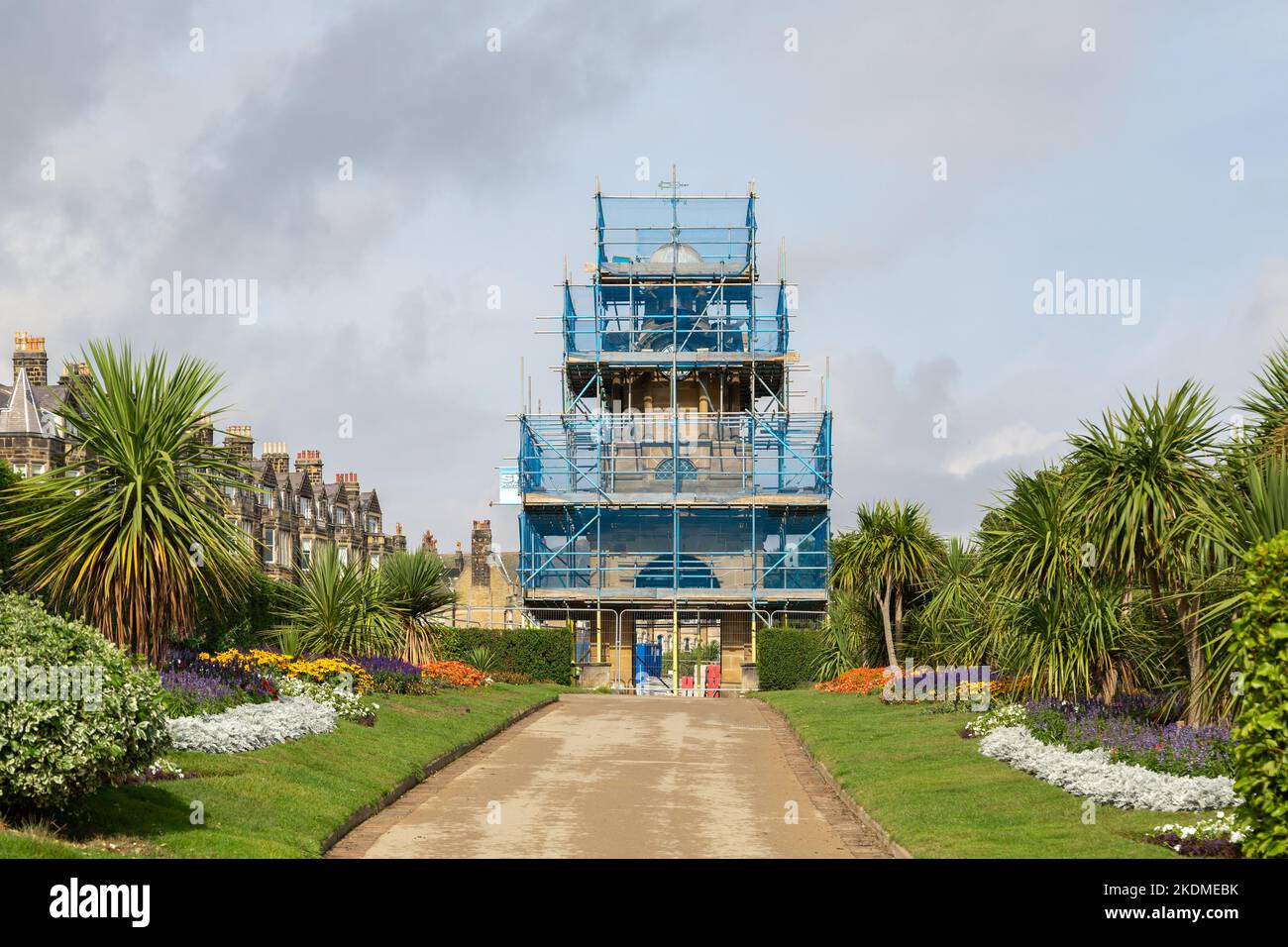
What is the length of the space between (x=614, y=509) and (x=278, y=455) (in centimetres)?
3095

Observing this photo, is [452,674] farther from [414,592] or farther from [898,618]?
[898,618]

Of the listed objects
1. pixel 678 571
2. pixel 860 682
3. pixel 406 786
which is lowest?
pixel 860 682

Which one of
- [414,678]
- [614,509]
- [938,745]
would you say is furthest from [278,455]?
[938,745]

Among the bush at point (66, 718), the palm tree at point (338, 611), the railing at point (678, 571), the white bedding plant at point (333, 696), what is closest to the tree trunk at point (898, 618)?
the palm tree at point (338, 611)

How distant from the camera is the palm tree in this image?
28.3m

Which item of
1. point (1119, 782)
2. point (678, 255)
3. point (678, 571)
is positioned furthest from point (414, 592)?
point (678, 255)

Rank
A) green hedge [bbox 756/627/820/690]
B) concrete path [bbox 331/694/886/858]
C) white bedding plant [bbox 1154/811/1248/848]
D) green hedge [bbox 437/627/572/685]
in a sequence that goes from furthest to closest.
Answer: green hedge [bbox 756/627/820/690]
green hedge [bbox 437/627/572/685]
concrete path [bbox 331/694/886/858]
white bedding plant [bbox 1154/811/1248/848]

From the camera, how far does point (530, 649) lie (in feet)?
146

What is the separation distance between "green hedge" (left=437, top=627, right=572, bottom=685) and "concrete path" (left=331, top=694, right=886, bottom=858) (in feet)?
53.4

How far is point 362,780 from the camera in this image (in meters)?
17.0

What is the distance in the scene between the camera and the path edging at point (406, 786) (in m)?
14.2

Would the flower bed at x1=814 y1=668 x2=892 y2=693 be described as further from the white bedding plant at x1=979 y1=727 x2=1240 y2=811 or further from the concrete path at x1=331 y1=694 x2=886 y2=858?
the white bedding plant at x1=979 y1=727 x2=1240 y2=811

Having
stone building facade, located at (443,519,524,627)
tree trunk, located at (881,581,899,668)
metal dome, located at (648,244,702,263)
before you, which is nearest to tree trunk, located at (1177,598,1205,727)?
tree trunk, located at (881,581,899,668)

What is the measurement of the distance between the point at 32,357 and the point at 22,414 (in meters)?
4.45
